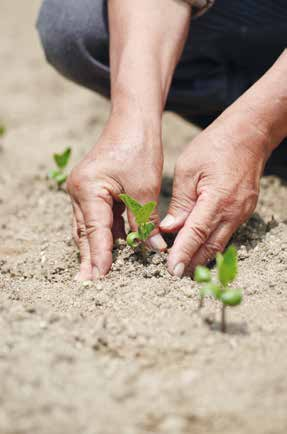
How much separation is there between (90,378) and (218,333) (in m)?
0.32

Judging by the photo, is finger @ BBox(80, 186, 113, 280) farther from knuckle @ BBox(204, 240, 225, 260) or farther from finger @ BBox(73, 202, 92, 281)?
knuckle @ BBox(204, 240, 225, 260)

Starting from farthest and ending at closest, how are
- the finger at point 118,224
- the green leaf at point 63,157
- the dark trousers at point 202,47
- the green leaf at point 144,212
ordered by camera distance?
the green leaf at point 63,157 → the dark trousers at point 202,47 → the finger at point 118,224 → the green leaf at point 144,212

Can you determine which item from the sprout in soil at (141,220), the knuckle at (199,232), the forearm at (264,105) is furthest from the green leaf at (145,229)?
the forearm at (264,105)

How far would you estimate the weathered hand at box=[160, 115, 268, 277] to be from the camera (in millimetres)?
1601

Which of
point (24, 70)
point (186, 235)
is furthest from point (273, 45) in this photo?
point (24, 70)

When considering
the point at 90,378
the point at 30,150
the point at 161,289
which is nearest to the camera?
the point at 90,378

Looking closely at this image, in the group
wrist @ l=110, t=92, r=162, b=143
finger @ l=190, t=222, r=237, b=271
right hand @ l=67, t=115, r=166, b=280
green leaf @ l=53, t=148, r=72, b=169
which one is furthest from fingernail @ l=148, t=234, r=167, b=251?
green leaf @ l=53, t=148, r=72, b=169

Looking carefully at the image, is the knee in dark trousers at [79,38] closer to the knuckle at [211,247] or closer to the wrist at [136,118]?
the wrist at [136,118]

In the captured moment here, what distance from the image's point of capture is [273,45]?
7.27 feet

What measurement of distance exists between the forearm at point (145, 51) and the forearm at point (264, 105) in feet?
0.85

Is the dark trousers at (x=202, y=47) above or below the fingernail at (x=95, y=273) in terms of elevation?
above

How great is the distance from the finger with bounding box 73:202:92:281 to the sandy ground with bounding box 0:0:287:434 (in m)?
0.04

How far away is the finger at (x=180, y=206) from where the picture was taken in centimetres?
169

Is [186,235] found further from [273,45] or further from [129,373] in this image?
[273,45]
